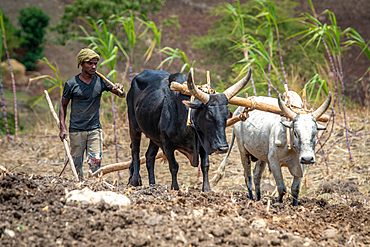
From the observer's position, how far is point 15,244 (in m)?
2.67

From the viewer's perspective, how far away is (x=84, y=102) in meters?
4.90

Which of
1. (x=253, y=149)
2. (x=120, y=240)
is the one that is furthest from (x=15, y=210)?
(x=253, y=149)

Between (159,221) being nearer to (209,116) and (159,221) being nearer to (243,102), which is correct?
(209,116)

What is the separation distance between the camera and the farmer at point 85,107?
15.7ft

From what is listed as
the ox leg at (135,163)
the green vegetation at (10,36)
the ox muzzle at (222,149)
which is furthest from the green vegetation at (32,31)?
the ox muzzle at (222,149)

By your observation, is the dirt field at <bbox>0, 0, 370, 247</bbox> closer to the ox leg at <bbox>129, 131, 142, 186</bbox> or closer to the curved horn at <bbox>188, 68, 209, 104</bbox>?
the curved horn at <bbox>188, 68, 209, 104</bbox>

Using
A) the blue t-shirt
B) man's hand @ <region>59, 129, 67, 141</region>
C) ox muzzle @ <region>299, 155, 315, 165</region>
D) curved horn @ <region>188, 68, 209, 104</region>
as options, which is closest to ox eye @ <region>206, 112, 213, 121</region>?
curved horn @ <region>188, 68, 209, 104</region>

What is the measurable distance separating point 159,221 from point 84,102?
2.33m

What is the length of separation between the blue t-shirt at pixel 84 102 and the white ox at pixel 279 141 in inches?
75.3

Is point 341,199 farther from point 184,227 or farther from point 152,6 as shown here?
point 152,6

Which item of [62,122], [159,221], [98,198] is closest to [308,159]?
[159,221]

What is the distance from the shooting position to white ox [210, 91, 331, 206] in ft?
13.4

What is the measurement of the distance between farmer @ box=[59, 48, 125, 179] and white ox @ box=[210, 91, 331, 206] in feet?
5.72

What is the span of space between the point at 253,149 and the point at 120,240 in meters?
2.68
